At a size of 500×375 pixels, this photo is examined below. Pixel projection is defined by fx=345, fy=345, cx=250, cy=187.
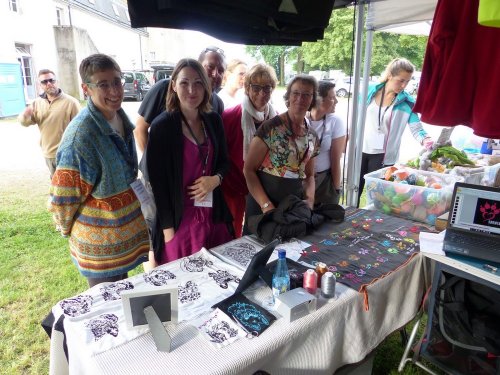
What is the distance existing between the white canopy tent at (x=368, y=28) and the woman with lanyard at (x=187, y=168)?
57.6 inches

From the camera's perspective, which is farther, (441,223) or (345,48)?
(345,48)

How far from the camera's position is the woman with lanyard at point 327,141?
2.49m

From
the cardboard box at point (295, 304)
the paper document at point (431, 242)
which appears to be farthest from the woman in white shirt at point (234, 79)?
the cardboard box at point (295, 304)

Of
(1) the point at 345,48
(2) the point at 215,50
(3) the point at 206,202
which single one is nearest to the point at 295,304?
(3) the point at 206,202

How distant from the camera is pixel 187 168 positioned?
1.71 m

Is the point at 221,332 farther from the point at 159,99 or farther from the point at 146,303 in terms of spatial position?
the point at 159,99

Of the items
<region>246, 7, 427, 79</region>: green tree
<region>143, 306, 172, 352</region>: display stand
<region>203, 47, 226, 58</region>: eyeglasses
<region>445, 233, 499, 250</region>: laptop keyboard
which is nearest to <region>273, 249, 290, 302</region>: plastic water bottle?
<region>143, 306, 172, 352</region>: display stand

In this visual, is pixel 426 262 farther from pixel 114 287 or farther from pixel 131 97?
pixel 131 97

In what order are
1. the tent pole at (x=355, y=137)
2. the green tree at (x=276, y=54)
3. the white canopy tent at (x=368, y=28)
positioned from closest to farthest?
the white canopy tent at (x=368, y=28), the tent pole at (x=355, y=137), the green tree at (x=276, y=54)

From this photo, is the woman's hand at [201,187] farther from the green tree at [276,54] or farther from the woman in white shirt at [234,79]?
the green tree at [276,54]

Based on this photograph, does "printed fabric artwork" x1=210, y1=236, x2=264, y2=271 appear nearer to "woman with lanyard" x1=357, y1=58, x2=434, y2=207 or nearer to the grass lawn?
the grass lawn

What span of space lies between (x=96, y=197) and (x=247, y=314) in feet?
2.61

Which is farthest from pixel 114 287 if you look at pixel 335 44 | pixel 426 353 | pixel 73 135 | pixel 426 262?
pixel 335 44

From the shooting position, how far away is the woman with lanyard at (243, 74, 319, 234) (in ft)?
6.13
